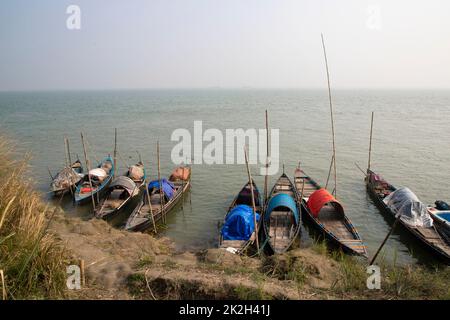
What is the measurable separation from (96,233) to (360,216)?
574 inches

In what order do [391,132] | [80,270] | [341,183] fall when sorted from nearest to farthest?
[80,270], [341,183], [391,132]

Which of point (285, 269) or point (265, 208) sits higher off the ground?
point (285, 269)

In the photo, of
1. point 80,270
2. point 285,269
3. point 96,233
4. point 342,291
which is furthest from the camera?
point 96,233

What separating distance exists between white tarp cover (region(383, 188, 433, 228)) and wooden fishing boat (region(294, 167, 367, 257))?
2657mm

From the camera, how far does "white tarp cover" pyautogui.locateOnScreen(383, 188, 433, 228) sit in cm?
1500

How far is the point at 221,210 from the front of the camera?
19.2 meters

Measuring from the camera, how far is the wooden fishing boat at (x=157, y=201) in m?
15.7

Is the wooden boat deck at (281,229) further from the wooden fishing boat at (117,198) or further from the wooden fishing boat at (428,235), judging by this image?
the wooden fishing boat at (117,198)

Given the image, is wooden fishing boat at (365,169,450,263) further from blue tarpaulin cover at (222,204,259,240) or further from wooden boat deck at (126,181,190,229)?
wooden boat deck at (126,181,190,229)

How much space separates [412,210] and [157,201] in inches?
548

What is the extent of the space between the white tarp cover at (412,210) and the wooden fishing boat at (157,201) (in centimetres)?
1230

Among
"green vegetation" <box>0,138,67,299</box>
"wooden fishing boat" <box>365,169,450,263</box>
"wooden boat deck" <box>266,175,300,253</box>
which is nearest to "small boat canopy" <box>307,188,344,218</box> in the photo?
"wooden boat deck" <box>266,175,300,253</box>
